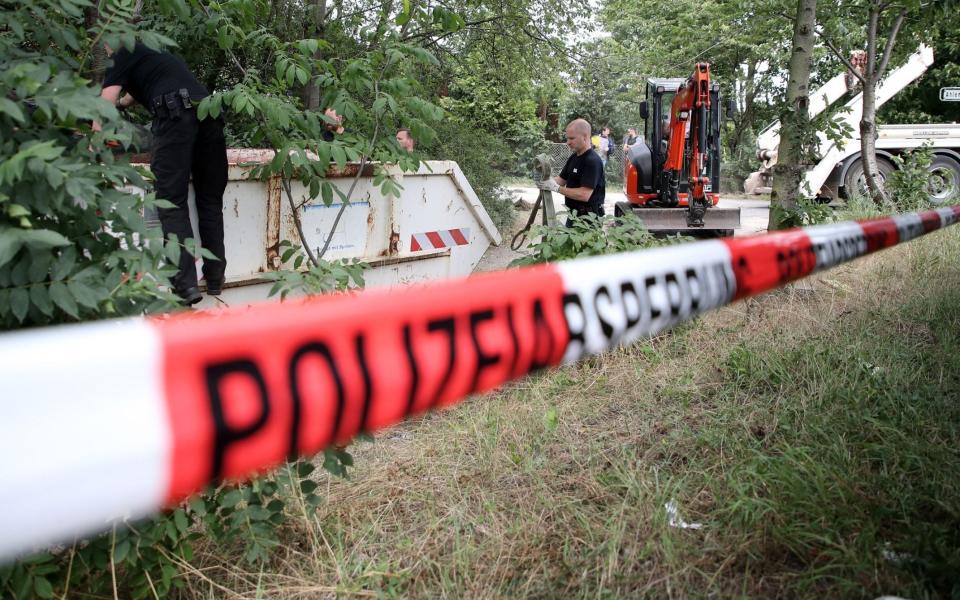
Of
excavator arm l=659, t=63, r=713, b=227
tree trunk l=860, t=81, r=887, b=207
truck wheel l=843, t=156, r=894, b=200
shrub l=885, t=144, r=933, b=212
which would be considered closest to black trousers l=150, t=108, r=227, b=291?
excavator arm l=659, t=63, r=713, b=227

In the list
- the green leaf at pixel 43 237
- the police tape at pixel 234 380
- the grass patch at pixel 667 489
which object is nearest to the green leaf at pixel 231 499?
the grass patch at pixel 667 489

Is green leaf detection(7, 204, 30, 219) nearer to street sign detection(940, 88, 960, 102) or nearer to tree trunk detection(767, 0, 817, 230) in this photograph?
tree trunk detection(767, 0, 817, 230)

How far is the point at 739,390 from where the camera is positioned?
126 inches

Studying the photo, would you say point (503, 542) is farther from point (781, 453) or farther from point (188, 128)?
point (188, 128)

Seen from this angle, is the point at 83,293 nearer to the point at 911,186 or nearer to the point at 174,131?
the point at 174,131

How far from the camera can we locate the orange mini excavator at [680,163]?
9.48 m

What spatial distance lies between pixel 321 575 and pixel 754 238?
1484 mm

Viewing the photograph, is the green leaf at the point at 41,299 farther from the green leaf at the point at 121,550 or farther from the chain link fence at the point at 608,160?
the chain link fence at the point at 608,160

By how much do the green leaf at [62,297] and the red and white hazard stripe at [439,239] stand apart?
3999 mm

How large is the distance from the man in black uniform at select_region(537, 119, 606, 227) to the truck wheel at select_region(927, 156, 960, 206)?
28.7ft

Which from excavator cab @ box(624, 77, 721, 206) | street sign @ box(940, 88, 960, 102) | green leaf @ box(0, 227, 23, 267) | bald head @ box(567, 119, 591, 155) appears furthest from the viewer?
street sign @ box(940, 88, 960, 102)

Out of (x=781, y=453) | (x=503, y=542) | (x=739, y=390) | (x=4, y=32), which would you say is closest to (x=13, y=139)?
(x=4, y=32)

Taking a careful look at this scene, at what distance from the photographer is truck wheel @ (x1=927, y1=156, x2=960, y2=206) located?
12570 millimetres

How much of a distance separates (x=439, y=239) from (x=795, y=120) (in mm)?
3338
